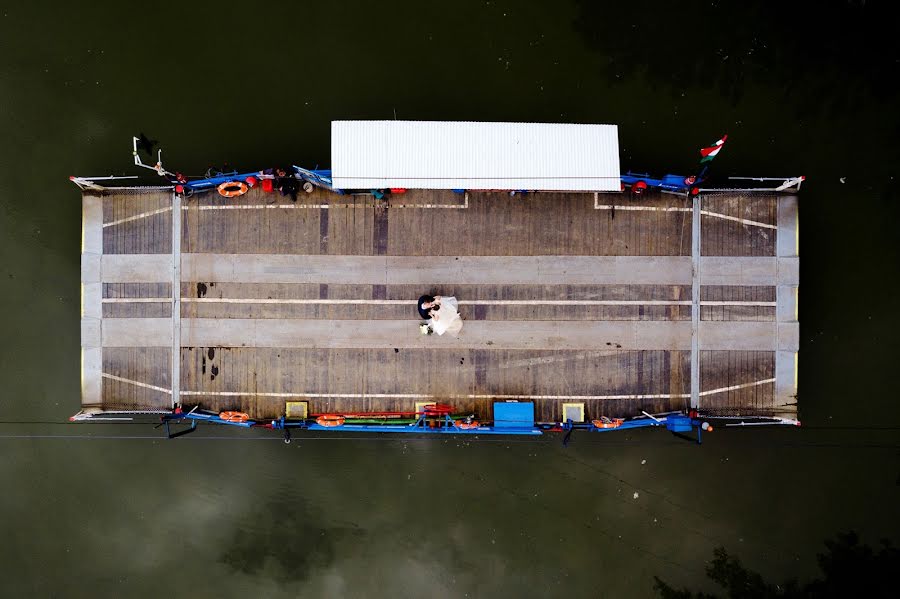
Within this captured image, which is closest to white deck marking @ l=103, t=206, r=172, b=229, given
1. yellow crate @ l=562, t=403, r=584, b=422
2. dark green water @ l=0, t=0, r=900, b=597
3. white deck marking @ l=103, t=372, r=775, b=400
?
dark green water @ l=0, t=0, r=900, b=597

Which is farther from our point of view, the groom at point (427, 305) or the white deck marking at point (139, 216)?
the white deck marking at point (139, 216)

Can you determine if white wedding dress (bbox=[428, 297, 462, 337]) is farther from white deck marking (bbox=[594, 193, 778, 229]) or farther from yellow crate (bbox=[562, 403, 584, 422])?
white deck marking (bbox=[594, 193, 778, 229])

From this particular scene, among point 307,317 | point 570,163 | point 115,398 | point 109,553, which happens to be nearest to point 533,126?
point 570,163

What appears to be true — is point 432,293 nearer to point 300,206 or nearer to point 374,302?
point 374,302

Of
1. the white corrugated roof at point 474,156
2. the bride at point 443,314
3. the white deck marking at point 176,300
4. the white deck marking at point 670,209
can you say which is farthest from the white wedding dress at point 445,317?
the white deck marking at point 176,300

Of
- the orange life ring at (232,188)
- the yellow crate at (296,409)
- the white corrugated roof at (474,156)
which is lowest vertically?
the yellow crate at (296,409)

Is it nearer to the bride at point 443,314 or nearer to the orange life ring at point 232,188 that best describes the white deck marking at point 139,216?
the orange life ring at point 232,188

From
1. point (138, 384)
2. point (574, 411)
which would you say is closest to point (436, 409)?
point (574, 411)
